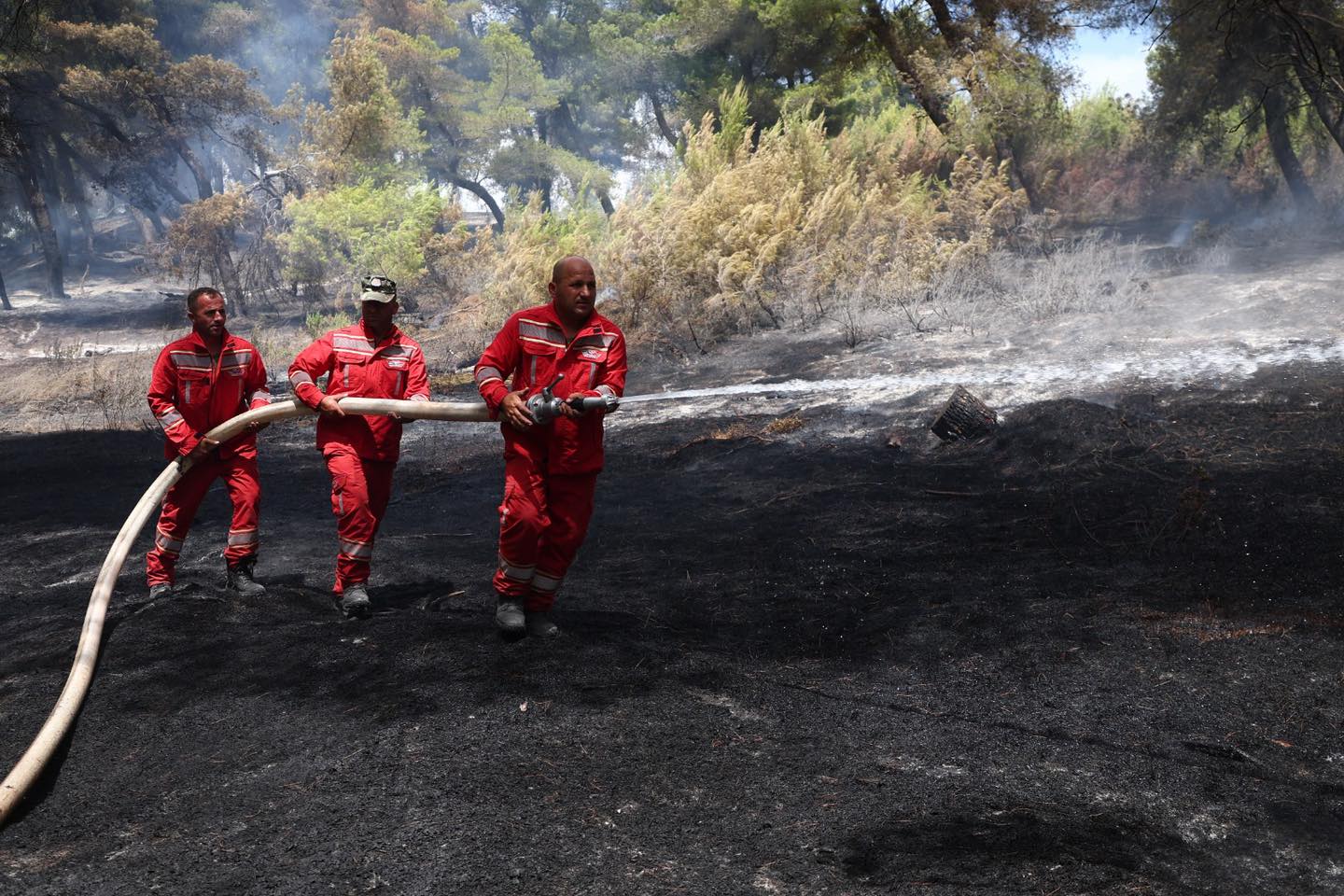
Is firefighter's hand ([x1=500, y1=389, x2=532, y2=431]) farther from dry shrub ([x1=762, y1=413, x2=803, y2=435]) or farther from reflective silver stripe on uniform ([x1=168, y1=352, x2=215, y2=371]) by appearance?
dry shrub ([x1=762, y1=413, x2=803, y2=435])

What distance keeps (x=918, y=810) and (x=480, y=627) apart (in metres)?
2.26

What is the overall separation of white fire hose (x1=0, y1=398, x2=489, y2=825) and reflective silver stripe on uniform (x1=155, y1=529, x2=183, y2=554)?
1.47 feet

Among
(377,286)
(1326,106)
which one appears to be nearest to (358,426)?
(377,286)

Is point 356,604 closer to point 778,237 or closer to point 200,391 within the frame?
point 200,391

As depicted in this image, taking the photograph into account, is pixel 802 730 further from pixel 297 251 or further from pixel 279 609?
pixel 297 251

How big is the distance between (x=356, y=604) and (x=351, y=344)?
127cm

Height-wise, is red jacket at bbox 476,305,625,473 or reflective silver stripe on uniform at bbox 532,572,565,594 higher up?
red jacket at bbox 476,305,625,473

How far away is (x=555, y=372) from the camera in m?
4.39

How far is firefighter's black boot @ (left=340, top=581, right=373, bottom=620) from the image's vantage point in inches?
191

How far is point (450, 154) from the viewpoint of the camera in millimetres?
39125

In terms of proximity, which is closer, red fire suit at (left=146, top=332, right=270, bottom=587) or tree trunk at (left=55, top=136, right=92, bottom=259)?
red fire suit at (left=146, top=332, right=270, bottom=587)

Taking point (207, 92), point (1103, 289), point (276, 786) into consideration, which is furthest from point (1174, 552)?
point (207, 92)

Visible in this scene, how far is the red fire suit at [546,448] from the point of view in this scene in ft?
14.0

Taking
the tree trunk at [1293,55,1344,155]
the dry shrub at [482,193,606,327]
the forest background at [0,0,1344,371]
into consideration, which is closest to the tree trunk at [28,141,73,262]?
the forest background at [0,0,1344,371]
